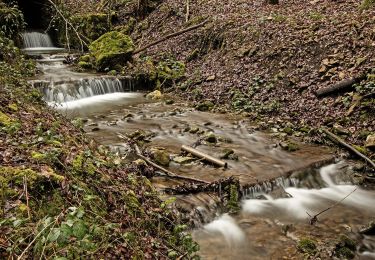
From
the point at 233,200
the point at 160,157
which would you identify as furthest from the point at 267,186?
the point at 160,157

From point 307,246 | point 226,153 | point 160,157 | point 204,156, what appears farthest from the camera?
point 226,153

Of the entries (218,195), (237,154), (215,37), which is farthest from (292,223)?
(215,37)

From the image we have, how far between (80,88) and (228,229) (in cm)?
1005

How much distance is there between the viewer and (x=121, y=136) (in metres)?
9.38

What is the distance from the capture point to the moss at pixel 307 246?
17.3 ft

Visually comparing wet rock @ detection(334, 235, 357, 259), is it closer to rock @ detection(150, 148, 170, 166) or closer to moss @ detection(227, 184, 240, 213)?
moss @ detection(227, 184, 240, 213)

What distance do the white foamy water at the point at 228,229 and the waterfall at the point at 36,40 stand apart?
1989 cm

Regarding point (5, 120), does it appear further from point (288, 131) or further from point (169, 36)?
point (169, 36)

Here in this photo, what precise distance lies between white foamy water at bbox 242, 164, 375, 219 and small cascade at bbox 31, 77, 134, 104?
335 inches

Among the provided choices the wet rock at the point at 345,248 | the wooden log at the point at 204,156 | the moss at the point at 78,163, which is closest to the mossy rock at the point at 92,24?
the wooden log at the point at 204,156

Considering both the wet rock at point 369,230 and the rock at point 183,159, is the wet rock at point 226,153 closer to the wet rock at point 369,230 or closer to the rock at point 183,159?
the rock at point 183,159

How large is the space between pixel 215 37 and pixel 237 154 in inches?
310

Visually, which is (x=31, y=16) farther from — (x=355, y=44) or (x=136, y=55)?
(x=355, y=44)

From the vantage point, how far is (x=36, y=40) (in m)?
23.0
